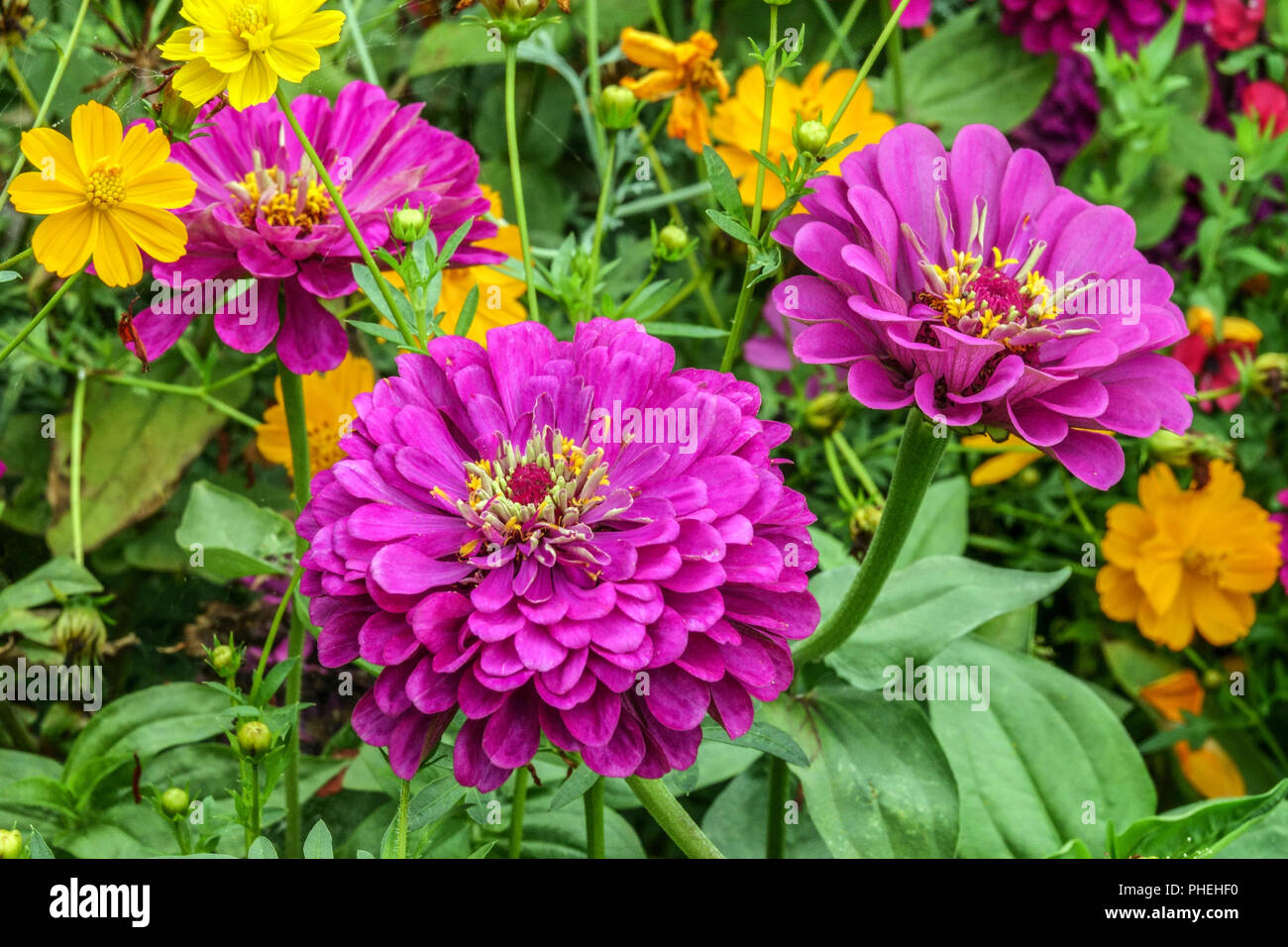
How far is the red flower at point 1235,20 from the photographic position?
945 millimetres

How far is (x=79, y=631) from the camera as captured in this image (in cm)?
64

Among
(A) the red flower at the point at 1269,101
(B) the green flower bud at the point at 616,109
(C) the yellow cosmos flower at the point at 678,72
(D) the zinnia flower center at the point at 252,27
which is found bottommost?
(D) the zinnia flower center at the point at 252,27

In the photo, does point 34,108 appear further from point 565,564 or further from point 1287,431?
point 1287,431

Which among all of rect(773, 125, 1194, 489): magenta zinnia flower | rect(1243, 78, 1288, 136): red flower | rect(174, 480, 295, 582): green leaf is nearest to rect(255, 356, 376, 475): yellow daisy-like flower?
rect(174, 480, 295, 582): green leaf

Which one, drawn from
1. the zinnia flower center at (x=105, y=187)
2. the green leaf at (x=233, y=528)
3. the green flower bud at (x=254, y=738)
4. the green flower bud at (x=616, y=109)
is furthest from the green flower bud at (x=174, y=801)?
the green flower bud at (x=616, y=109)

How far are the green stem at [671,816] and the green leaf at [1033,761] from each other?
186 mm

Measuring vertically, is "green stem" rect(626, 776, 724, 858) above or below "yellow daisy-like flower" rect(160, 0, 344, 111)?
below

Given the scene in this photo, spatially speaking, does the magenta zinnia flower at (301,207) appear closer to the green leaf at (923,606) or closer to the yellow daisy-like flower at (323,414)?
the yellow daisy-like flower at (323,414)

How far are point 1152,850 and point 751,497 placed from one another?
0.32m

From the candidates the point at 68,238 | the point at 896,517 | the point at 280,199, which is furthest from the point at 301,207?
the point at 896,517

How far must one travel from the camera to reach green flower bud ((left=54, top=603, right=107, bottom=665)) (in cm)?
64

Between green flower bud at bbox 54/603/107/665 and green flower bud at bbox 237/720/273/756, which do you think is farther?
green flower bud at bbox 54/603/107/665

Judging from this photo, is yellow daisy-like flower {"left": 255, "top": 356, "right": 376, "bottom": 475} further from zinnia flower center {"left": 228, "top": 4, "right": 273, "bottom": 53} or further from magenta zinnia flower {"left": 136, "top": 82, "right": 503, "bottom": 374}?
zinnia flower center {"left": 228, "top": 4, "right": 273, "bottom": 53}

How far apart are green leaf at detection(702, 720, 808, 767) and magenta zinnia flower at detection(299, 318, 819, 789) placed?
5cm
